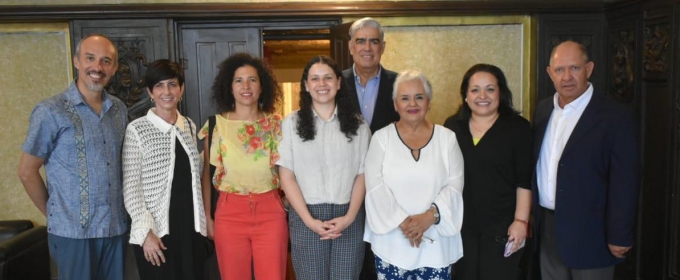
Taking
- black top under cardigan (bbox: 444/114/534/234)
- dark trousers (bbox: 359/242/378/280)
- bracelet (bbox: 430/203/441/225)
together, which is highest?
black top under cardigan (bbox: 444/114/534/234)

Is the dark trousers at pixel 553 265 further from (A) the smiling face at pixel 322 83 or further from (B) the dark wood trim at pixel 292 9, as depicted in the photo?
(B) the dark wood trim at pixel 292 9

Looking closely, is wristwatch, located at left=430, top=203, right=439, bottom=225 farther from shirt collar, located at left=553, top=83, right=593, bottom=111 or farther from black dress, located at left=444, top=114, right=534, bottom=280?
shirt collar, located at left=553, top=83, right=593, bottom=111

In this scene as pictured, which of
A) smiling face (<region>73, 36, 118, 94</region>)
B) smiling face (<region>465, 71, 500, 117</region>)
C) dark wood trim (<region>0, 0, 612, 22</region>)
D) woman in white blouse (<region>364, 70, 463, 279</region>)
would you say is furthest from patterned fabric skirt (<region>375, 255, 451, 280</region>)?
dark wood trim (<region>0, 0, 612, 22</region>)

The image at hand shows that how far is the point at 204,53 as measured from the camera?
4.66 meters

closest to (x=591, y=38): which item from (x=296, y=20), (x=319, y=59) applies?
(x=296, y=20)

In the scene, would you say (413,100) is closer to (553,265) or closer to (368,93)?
(368,93)

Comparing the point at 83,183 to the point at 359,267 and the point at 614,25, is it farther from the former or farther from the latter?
the point at 614,25

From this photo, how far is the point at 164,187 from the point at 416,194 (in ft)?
3.83

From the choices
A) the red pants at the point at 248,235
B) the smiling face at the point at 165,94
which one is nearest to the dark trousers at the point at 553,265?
the red pants at the point at 248,235

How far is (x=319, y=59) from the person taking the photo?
104 inches

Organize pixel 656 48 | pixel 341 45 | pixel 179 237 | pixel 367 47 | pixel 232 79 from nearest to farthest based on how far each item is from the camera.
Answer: pixel 179 237 → pixel 232 79 → pixel 367 47 → pixel 656 48 → pixel 341 45

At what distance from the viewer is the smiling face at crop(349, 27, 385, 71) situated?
10.3 ft

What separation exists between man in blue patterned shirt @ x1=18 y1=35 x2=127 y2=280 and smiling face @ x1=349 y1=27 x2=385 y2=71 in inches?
52.4

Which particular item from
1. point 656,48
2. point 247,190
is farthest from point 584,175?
point 656,48
